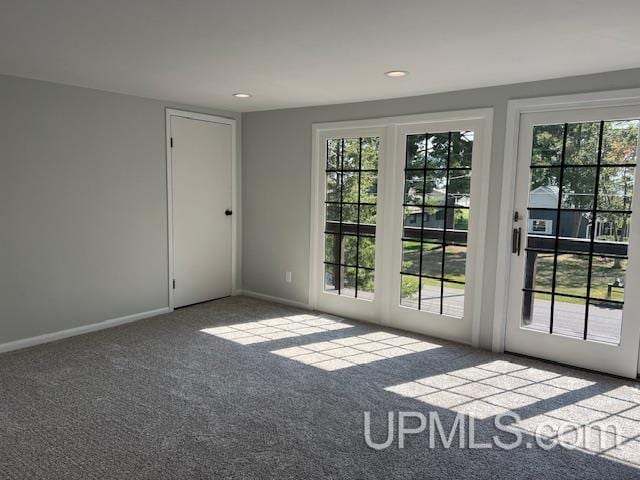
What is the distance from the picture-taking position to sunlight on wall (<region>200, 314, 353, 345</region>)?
4320 mm

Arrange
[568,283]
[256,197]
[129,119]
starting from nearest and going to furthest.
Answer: [568,283] < [129,119] < [256,197]

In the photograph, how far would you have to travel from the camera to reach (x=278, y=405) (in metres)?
3.02

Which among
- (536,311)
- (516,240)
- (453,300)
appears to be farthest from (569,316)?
(453,300)

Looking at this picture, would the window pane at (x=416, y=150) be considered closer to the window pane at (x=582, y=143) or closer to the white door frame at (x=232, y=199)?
the window pane at (x=582, y=143)

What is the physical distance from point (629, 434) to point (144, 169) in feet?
14.4

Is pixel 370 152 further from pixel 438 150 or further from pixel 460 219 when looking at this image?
pixel 460 219

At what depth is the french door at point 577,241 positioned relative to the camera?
3.44 m

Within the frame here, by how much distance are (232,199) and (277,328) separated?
71.4 inches

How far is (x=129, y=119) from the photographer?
14.8 feet

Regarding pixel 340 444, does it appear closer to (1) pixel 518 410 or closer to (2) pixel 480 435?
(2) pixel 480 435

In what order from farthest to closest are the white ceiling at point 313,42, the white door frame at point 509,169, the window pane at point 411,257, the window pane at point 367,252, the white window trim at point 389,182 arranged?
the window pane at point 367,252 → the window pane at point 411,257 → the white window trim at point 389,182 → the white door frame at point 509,169 → the white ceiling at point 313,42

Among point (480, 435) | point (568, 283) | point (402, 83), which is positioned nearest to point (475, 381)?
point (480, 435)

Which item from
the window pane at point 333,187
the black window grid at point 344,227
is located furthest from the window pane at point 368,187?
the window pane at point 333,187

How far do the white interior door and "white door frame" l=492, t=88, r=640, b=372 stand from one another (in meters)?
3.09
